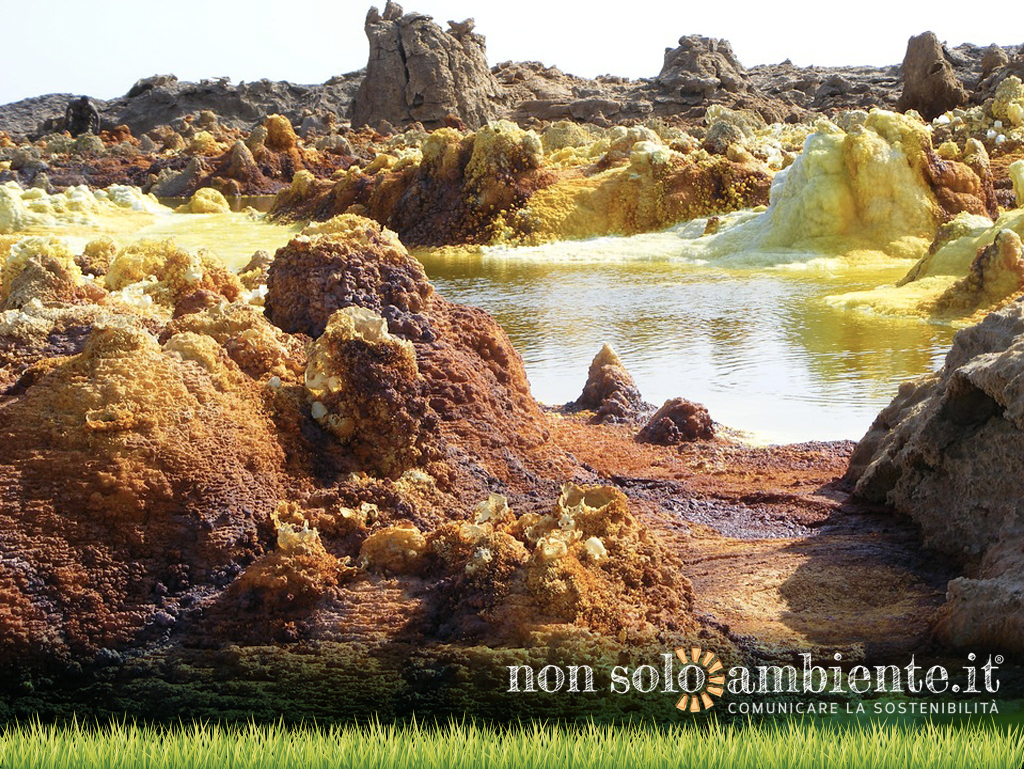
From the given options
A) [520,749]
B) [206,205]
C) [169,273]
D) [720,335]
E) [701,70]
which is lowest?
[520,749]

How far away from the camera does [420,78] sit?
96.4 feet

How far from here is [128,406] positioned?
295cm

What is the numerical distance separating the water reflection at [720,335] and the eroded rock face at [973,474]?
128 cm

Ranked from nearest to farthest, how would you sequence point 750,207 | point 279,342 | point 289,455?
point 289,455, point 279,342, point 750,207

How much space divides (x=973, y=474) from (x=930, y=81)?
22418 millimetres

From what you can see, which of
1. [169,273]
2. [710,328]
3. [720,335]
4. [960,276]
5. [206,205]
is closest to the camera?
[169,273]

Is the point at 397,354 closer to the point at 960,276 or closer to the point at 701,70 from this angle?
the point at 960,276

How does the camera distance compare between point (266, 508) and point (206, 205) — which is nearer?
point (266, 508)

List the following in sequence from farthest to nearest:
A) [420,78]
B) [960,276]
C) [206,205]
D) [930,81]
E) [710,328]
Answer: [420,78] → [930,81] → [206,205] → [960,276] → [710,328]

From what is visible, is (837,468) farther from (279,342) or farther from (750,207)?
(750,207)

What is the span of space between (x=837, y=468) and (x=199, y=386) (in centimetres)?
242

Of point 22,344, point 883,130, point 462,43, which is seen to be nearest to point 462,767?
point 22,344

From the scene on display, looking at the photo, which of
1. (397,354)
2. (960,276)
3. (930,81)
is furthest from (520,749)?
(930,81)

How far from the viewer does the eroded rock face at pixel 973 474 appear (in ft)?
8.77
